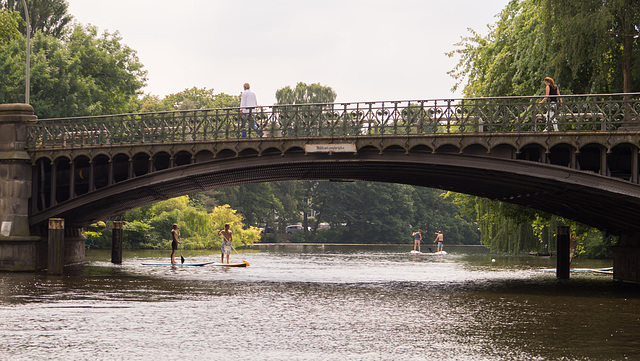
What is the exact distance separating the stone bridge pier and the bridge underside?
78 cm

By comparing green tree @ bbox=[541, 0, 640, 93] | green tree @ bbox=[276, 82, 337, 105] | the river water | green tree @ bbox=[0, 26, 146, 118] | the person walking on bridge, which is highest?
green tree @ bbox=[276, 82, 337, 105]

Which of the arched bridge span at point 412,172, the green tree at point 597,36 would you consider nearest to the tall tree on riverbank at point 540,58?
Answer: the green tree at point 597,36

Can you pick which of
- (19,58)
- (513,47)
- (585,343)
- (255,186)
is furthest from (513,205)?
(255,186)

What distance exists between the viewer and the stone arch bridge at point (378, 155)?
1028 inches

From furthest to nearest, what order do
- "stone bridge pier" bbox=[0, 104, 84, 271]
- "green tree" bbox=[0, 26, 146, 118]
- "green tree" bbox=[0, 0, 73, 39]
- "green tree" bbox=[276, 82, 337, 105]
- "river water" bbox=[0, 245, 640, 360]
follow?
"green tree" bbox=[276, 82, 337, 105], "green tree" bbox=[0, 0, 73, 39], "green tree" bbox=[0, 26, 146, 118], "stone bridge pier" bbox=[0, 104, 84, 271], "river water" bbox=[0, 245, 640, 360]

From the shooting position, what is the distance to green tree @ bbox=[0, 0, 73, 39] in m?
70.1

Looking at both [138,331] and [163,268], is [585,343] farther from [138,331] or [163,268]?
[163,268]

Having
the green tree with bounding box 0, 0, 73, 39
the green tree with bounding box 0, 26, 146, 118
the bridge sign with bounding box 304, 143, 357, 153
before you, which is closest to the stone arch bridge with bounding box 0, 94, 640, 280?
the bridge sign with bounding box 304, 143, 357, 153

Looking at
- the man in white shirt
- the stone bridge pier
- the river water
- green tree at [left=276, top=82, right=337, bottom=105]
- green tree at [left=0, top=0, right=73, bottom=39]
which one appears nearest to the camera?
the river water

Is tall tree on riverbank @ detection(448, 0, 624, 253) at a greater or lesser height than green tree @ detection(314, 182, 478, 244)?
greater

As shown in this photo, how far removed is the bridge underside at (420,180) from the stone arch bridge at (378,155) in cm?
5

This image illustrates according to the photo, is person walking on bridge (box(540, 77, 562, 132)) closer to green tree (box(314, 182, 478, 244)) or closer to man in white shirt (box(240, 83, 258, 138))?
man in white shirt (box(240, 83, 258, 138))

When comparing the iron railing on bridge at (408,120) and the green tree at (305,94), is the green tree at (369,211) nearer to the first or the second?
the green tree at (305,94)

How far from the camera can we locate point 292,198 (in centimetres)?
10912
